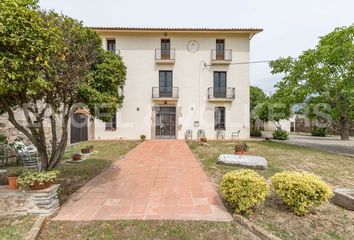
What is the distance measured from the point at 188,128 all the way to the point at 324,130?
49.4ft

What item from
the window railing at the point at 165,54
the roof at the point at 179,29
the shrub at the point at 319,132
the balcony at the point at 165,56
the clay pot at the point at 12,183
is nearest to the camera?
the clay pot at the point at 12,183

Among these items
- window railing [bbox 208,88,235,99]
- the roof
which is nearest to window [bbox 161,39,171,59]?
the roof

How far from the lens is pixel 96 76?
16.0ft

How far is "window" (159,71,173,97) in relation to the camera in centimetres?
1652

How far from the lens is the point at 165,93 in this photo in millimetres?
16516

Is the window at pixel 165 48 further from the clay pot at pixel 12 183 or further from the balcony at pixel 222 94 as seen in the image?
the clay pot at pixel 12 183

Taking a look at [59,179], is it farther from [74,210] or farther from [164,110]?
[164,110]

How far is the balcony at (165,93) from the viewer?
16.3m

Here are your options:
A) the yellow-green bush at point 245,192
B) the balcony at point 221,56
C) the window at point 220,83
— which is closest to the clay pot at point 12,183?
the yellow-green bush at point 245,192

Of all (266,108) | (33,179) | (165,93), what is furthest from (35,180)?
(266,108)

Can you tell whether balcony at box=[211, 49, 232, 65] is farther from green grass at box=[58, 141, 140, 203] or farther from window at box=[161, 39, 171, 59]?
green grass at box=[58, 141, 140, 203]

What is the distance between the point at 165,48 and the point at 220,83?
5086 mm

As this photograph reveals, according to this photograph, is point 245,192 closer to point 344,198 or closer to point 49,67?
point 344,198

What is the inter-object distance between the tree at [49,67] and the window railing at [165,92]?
1094cm
